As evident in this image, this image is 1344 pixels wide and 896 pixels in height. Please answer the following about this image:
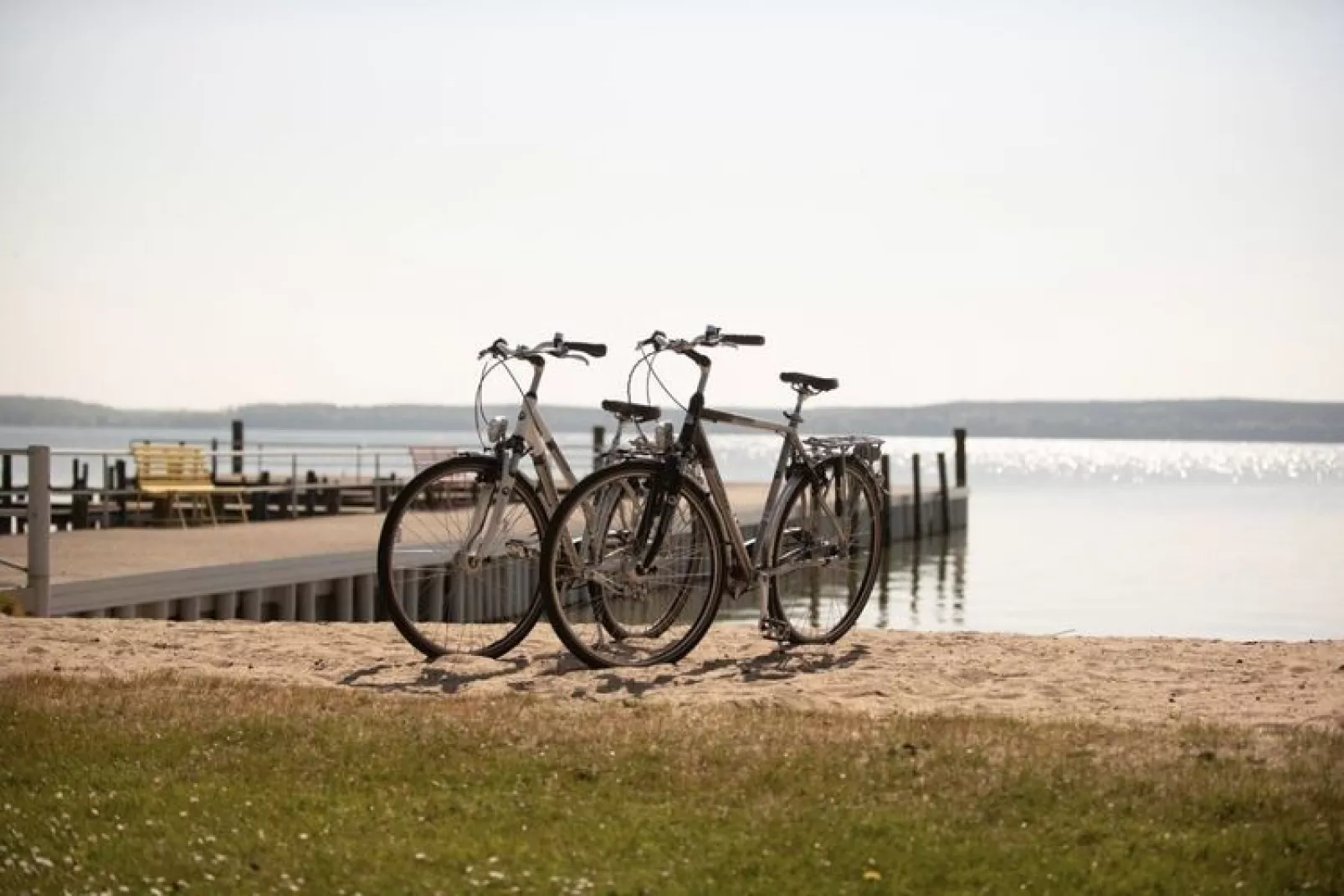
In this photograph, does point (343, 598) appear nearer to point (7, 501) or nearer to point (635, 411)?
point (635, 411)

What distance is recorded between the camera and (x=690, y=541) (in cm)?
967

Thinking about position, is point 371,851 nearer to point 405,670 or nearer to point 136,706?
point 136,706

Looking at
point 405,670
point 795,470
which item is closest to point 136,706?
point 405,670

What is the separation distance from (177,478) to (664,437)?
1732cm

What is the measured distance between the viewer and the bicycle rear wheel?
404 inches

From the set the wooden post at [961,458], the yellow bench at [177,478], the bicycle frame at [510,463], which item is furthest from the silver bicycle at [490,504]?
the wooden post at [961,458]

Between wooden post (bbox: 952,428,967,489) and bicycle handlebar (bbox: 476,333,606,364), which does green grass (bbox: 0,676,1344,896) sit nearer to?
bicycle handlebar (bbox: 476,333,606,364)

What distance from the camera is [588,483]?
A: 9.12m

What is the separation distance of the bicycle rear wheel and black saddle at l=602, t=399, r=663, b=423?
0.94m

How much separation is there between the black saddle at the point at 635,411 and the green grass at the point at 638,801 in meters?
1.74

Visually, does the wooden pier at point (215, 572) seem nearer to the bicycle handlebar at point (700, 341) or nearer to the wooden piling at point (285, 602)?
the wooden piling at point (285, 602)

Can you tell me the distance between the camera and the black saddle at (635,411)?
9578 mm

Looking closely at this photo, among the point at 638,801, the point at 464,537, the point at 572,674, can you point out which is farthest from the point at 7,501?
the point at 638,801

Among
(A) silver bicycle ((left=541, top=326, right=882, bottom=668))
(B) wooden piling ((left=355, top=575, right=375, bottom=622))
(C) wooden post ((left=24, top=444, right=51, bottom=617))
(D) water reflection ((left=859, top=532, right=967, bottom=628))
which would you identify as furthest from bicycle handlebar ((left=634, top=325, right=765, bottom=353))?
(D) water reflection ((left=859, top=532, right=967, bottom=628))
